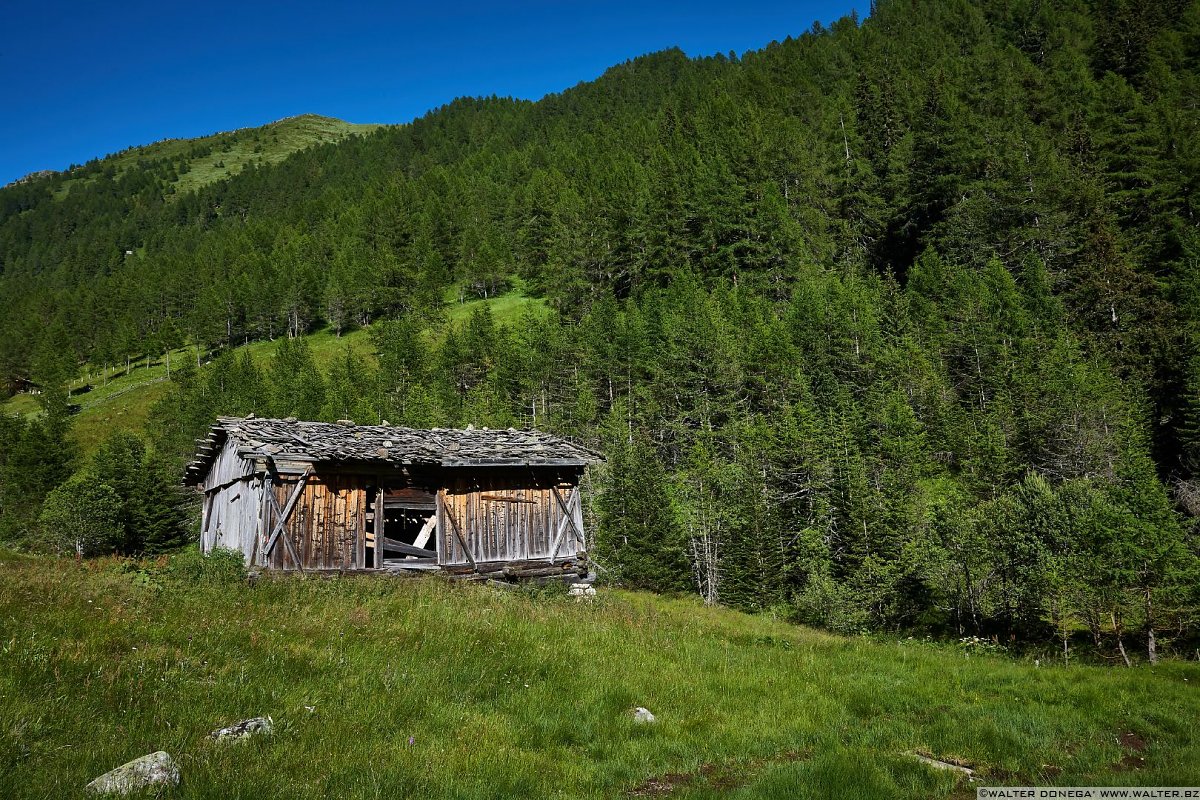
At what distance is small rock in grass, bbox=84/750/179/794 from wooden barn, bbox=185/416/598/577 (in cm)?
1496

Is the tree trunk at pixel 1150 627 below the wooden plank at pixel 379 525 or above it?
below

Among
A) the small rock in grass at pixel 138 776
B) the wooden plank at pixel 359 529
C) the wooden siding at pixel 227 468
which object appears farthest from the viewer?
the wooden siding at pixel 227 468

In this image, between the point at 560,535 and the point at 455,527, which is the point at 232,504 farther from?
the point at 560,535

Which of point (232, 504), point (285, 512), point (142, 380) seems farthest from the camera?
point (142, 380)

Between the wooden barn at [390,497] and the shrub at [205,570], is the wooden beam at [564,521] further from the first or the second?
the shrub at [205,570]

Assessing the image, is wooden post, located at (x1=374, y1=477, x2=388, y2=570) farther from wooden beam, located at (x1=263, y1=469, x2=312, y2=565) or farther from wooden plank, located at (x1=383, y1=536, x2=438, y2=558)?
wooden beam, located at (x1=263, y1=469, x2=312, y2=565)

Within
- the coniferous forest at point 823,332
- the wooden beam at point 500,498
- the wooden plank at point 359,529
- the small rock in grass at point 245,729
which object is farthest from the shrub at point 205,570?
the coniferous forest at point 823,332

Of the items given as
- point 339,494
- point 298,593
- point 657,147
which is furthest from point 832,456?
point 657,147

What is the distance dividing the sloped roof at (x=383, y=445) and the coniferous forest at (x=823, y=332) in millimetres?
13404

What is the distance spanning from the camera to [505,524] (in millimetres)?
22984

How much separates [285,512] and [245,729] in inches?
571

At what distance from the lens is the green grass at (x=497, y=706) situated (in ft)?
19.1

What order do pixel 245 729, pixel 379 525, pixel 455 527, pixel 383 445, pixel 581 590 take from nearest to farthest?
pixel 245 729
pixel 379 525
pixel 383 445
pixel 455 527
pixel 581 590

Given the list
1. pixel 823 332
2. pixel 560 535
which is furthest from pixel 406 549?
pixel 823 332
